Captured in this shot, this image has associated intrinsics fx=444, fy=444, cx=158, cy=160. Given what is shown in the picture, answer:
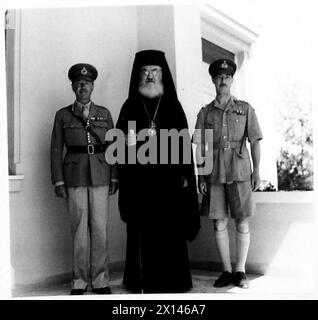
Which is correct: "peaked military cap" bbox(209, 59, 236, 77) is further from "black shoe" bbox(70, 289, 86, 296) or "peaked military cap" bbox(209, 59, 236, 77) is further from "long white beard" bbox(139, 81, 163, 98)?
"black shoe" bbox(70, 289, 86, 296)

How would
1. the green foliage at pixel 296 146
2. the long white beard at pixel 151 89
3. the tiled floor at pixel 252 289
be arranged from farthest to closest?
the long white beard at pixel 151 89
the green foliage at pixel 296 146
the tiled floor at pixel 252 289

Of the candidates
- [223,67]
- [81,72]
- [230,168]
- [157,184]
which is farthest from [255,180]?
[81,72]

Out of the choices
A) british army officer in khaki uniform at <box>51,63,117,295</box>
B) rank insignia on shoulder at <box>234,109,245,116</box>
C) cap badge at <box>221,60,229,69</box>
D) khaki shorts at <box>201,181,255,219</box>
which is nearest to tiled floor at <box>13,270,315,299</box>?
british army officer in khaki uniform at <box>51,63,117,295</box>

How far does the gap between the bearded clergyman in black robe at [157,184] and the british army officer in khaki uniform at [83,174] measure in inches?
7.1

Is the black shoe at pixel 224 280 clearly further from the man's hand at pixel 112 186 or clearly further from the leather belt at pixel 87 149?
the leather belt at pixel 87 149

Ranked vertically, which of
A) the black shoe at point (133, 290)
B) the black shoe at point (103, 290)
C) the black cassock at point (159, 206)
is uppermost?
the black cassock at point (159, 206)

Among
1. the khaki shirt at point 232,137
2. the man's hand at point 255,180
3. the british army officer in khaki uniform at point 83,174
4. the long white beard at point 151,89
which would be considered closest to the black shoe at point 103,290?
the british army officer in khaki uniform at point 83,174

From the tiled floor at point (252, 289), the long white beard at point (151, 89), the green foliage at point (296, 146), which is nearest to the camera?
the tiled floor at point (252, 289)

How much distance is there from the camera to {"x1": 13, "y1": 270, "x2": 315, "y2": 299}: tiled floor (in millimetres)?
2830

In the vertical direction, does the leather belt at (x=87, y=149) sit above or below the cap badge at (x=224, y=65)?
below

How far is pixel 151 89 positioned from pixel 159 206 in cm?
81

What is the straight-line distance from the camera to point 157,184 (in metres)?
3.06

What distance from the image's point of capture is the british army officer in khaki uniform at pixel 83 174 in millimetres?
2971
